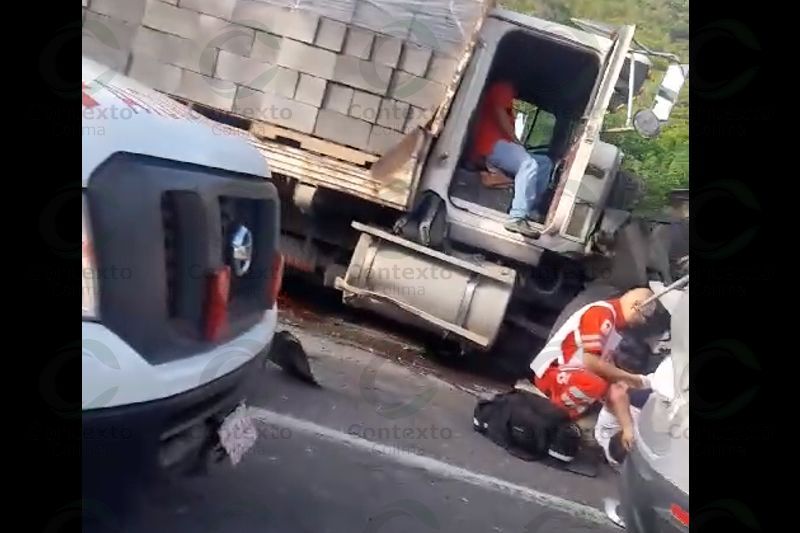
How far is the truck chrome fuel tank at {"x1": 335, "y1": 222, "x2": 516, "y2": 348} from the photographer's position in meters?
5.30

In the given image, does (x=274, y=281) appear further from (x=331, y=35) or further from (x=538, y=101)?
(x=538, y=101)

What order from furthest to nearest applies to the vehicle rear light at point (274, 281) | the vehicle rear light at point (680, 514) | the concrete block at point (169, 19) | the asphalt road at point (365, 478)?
the concrete block at point (169, 19)
the asphalt road at point (365, 478)
the vehicle rear light at point (274, 281)
the vehicle rear light at point (680, 514)

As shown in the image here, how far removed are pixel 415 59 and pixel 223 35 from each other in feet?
3.67

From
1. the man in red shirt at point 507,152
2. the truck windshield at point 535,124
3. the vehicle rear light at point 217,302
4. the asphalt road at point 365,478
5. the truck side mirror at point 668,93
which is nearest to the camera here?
the vehicle rear light at point 217,302

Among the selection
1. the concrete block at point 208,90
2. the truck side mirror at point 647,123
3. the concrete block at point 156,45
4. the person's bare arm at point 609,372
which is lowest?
the person's bare arm at point 609,372

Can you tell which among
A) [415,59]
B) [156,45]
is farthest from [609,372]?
[156,45]

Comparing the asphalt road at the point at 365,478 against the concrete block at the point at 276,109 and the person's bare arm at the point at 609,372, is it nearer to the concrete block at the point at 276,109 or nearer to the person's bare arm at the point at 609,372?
the person's bare arm at the point at 609,372

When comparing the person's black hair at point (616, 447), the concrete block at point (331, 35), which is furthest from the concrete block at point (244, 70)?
the person's black hair at point (616, 447)

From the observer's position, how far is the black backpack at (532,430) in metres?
4.48

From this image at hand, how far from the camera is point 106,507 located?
7.74 feet

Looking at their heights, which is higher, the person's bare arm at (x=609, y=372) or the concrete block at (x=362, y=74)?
the concrete block at (x=362, y=74)

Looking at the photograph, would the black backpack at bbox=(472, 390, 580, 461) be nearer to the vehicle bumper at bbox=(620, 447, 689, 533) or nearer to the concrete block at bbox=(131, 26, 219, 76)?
the vehicle bumper at bbox=(620, 447, 689, 533)

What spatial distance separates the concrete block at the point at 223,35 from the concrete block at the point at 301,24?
0.22 meters
